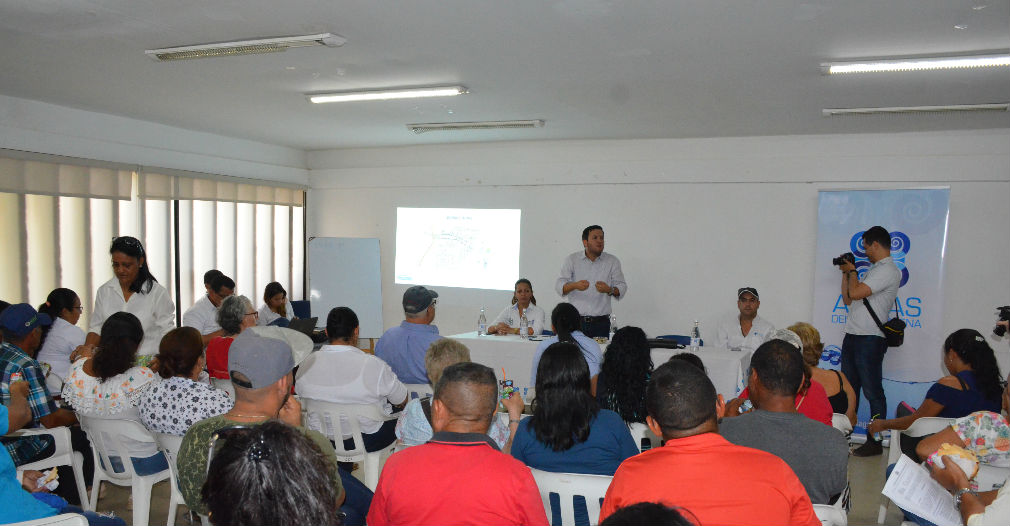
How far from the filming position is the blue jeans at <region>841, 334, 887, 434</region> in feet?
19.2

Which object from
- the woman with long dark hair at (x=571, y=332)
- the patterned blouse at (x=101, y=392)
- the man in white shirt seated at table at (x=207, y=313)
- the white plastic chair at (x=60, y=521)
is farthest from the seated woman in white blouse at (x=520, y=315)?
the white plastic chair at (x=60, y=521)

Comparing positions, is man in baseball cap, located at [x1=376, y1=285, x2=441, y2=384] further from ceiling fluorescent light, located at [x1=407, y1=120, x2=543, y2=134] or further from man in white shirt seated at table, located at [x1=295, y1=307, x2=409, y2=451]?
ceiling fluorescent light, located at [x1=407, y1=120, x2=543, y2=134]

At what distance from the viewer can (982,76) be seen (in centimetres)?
471

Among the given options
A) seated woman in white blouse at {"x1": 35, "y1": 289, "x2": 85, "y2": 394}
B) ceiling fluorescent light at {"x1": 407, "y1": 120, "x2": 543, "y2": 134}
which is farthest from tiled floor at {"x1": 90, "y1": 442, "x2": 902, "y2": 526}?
ceiling fluorescent light at {"x1": 407, "y1": 120, "x2": 543, "y2": 134}

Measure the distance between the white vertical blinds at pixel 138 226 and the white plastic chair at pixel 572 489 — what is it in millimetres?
5653

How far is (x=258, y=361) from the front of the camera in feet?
6.81

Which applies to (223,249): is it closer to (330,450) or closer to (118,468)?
(118,468)

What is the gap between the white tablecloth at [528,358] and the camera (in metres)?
5.30

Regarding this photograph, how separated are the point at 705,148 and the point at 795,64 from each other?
10.3ft

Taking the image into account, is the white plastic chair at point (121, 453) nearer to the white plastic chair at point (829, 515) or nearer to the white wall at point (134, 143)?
the white plastic chair at point (829, 515)

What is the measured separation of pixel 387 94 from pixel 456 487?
4.34 m

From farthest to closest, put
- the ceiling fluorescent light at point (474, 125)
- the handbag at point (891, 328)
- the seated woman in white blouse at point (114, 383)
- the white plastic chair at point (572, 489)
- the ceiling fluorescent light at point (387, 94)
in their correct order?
the ceiling fluorescent light at point (474, 125), the handbag at point (891, 328), the ceiling fluorescent light at point (387, 94), the seated woman in white blouse at point (114, 383), the white plastic chair at point (572, 489)

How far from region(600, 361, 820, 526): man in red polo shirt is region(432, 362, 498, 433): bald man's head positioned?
16.8 inches

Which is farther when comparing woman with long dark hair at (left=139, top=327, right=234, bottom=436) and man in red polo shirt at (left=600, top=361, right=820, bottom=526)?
woman with long dark hair at (left=139, top=327, right=234, bottom=436)
